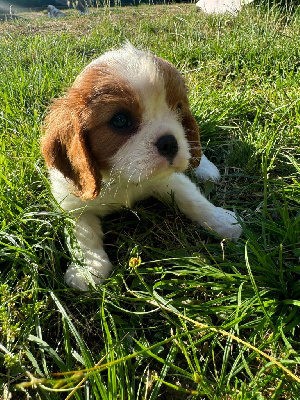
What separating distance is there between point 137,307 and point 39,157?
146cm

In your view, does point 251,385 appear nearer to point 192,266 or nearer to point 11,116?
point 192,266

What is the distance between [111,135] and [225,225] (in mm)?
985

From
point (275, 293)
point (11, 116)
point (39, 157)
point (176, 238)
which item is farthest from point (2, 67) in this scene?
point (275, 293)

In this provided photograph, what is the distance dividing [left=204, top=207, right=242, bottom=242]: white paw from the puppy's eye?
827 millimetres

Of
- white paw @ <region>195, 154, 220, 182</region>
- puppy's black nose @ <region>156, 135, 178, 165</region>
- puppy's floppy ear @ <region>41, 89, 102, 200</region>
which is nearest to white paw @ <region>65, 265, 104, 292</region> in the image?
puppy's floppy ear @ <region>41, 89, 102, 200</region>

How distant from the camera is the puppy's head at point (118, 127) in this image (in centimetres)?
205

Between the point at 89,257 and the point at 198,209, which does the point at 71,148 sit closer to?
the point at 89,257

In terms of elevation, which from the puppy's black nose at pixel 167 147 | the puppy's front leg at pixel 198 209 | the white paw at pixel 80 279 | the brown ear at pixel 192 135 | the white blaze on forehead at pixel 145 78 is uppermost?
the white blaze on forehead at pixel 145 78

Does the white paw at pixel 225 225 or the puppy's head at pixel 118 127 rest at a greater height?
the puppy's head at pixel 118 127

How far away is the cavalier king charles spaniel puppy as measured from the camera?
2.06 m

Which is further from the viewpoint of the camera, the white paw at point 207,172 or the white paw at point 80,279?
the white paw at point 207,172

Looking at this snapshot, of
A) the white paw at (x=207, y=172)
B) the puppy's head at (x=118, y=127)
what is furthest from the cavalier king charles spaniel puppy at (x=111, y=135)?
the white paw at (x=207, y=172)

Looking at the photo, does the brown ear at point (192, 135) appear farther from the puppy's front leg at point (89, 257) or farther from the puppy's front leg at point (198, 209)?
the puppy's front leg at point (89, 257)

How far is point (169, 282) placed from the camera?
80.9 inches
